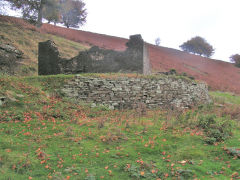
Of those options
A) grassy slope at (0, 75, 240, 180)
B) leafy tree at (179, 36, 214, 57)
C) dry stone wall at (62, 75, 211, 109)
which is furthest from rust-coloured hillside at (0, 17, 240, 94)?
grassy slope at (0, 75, 240, 180)

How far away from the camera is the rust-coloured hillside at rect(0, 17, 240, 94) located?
25797mm

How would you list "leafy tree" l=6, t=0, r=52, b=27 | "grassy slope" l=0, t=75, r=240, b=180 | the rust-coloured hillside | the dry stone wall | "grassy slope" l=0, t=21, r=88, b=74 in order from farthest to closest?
the rust-coloured hillside
"leafy tree" l=6, t=0, r=52, b=27
"grassy slope" l=0, t=21, r=88, b=74
the dry stone wall
"grassy slope" l=0, t=75, r=240, b=180

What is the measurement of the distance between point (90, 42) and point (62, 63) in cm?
1767

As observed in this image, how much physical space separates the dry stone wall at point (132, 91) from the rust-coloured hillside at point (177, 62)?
10991 millimetres

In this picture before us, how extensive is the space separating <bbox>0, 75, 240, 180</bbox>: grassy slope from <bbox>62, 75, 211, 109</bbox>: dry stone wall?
172 cm

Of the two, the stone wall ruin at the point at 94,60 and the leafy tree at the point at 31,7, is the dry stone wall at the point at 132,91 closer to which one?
the stone wall ruin at the point at 94,60

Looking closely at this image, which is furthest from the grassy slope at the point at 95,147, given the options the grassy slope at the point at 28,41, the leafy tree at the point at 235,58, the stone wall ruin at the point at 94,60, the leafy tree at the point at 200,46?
the leafy tree at the point at 200,46

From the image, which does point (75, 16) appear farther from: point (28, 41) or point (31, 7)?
point (28, 41)

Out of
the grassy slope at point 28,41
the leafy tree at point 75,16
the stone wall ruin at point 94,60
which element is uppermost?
the leafy tree at point 75,16

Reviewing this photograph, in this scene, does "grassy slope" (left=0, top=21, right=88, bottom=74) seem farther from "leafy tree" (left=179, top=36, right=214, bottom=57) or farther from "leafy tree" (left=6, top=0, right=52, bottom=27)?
"leafy tree" (left=179, top=36, right=214, bottom=57)

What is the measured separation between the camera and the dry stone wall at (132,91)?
10.4 m

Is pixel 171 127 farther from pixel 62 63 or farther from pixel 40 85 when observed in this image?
pixel 62 63

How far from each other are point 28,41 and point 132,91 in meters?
13.4

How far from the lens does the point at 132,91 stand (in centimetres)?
1135
